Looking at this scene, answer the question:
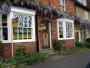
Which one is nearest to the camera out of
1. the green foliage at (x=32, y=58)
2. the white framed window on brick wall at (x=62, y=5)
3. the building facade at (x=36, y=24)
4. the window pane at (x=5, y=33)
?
the green foliage at (x=32, y=58)

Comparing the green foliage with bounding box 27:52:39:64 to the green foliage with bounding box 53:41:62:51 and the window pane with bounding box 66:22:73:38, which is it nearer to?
the green foliage with bounding box 53:41:62:51

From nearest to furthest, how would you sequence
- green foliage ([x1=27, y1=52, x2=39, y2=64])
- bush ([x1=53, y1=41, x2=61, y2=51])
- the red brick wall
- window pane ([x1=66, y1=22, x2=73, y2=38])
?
1. green foliage ([x1=27, y1=52, x2=39, y2=64])
2. bush ([x1=53, y1=41, x2=61, y2=51])
3. window pane ([x1=66, y1=22, x2=73, y2=38])
4. the red brick wall

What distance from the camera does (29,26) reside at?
2153 centimetres

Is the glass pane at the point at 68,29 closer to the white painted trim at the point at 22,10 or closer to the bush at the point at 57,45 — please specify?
the bush at the point at 57,45

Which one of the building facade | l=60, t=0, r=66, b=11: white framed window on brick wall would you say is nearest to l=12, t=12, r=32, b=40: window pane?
the building facade

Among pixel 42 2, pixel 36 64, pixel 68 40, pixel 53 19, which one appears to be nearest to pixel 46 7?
pixel 42 2

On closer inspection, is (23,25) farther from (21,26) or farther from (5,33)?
(5,33)

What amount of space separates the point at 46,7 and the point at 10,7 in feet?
20.4

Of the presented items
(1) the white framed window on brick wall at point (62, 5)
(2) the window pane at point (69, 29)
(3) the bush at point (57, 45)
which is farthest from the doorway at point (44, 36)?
(1) the white framed window on brick wall at point (62, 5)

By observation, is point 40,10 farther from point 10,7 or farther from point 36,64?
point 36,64

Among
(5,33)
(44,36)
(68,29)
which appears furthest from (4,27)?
(68,29)

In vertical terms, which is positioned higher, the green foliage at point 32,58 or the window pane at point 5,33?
the window pane at point 5,33

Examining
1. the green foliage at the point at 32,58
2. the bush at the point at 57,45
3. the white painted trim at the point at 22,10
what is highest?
the white painted trim at the point at 22,10

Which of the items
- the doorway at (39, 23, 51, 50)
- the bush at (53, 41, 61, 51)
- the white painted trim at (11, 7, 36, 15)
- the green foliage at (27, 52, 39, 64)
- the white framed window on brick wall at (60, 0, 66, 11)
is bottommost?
the green foliage at (27, 52, 39, 64)
